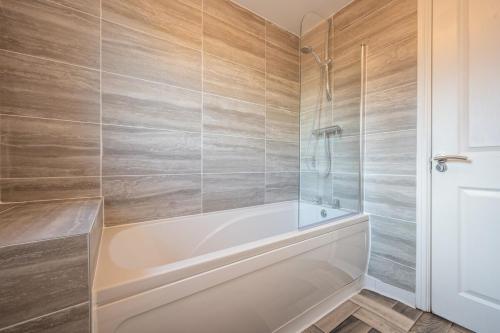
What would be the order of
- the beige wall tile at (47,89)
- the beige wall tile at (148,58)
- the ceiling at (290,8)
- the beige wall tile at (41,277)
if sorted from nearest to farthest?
the beige wall tile at (41,277) < the beige wall tile at (47,89) < the beige wall tile at (148,58) < the ceiling at (290,8)

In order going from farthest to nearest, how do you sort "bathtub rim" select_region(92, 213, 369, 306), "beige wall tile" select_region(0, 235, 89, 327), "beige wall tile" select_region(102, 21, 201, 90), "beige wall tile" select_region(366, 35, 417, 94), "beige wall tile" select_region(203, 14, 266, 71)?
"beige wall tile" select_region(203, 14, 266, 71) < "beige wall tile" select_region(366, 35, 417, 94) < "beige wall tile" select_region(102, 21, 201, 90) < "bathtub rim" select_region(92, 213, 369, 306) < "beige wall tile" select_region(0, 235, 89, 327)

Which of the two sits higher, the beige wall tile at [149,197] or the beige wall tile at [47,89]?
the beige wall tile at [47,89]

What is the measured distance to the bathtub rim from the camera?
0.60 m

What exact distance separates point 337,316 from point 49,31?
229 cm

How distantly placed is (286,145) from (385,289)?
4.53ft

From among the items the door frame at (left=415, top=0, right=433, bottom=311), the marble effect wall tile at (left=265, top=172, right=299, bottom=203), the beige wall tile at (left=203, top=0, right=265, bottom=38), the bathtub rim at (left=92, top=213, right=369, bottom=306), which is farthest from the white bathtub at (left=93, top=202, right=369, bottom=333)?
the beige wall tile at (left=203, top=0, right=265, bottom=38)

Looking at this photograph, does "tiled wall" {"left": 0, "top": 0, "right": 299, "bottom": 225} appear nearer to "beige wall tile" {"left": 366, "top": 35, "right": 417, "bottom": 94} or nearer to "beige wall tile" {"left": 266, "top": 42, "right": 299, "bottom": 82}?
"beige wall tile" {"left": 266, "top": 42, "right": 299, "bottom": 82}

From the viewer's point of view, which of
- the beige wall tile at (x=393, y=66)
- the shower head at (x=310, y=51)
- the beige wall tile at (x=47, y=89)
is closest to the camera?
the beige wall tile at (x=47, y=89)

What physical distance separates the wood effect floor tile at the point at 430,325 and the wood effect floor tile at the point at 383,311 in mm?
33

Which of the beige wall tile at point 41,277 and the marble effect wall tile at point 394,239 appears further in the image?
the marble effect wall tile at point 394,239

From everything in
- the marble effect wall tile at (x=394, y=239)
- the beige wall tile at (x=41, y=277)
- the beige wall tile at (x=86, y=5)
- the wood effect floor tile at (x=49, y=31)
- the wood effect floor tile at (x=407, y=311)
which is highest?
the beige wall tile at (x=86, y=5)

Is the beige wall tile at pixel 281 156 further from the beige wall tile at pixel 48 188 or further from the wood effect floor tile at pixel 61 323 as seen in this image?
the wood effect floor tile at pixel 61 323

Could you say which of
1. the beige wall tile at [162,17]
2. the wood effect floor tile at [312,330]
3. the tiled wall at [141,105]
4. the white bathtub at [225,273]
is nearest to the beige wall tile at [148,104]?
the tiled wall at [141,105]

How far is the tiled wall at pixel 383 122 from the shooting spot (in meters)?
1.38
